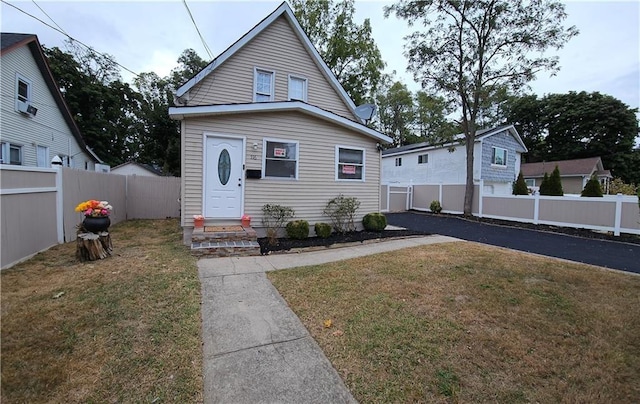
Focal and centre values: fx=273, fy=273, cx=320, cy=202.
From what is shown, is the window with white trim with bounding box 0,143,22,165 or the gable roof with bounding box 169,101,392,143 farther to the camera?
the window with white trim with bounding box 0,143,22,165

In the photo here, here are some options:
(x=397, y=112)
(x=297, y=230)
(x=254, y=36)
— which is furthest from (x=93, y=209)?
(x=397, y=112)

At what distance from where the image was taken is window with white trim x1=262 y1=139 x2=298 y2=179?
7.48 metres

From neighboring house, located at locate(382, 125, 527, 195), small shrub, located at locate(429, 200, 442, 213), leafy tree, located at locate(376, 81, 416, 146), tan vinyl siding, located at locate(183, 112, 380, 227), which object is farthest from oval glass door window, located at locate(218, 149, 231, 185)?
leafy tree, located at locate(376, 81, 416, 146)

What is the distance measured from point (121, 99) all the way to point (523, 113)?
4988 cm

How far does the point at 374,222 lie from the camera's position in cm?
863

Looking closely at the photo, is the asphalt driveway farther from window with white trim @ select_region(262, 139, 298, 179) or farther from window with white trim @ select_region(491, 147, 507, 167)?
window with white trim @ select_region(491, 147, 507, 167)

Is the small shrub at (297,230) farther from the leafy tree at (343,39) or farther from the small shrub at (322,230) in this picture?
the leafy tree at (343,39)

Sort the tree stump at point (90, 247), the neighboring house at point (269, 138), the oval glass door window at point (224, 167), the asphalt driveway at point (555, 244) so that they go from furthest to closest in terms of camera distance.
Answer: the oval glass door window at point (224, 167) → the neighboring house at point (269, 138) → the asphalt driveway at point (555, 244) → the tree stump at point (90, 247)

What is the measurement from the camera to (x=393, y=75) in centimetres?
3102

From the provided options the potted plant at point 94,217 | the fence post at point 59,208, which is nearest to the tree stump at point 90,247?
the potted plant at point 94,217

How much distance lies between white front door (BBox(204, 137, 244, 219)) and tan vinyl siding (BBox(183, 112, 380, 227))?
0.17 metres

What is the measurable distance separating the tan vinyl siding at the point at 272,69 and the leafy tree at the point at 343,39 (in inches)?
378

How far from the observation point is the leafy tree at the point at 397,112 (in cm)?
3184

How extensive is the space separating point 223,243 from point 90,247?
234cm
